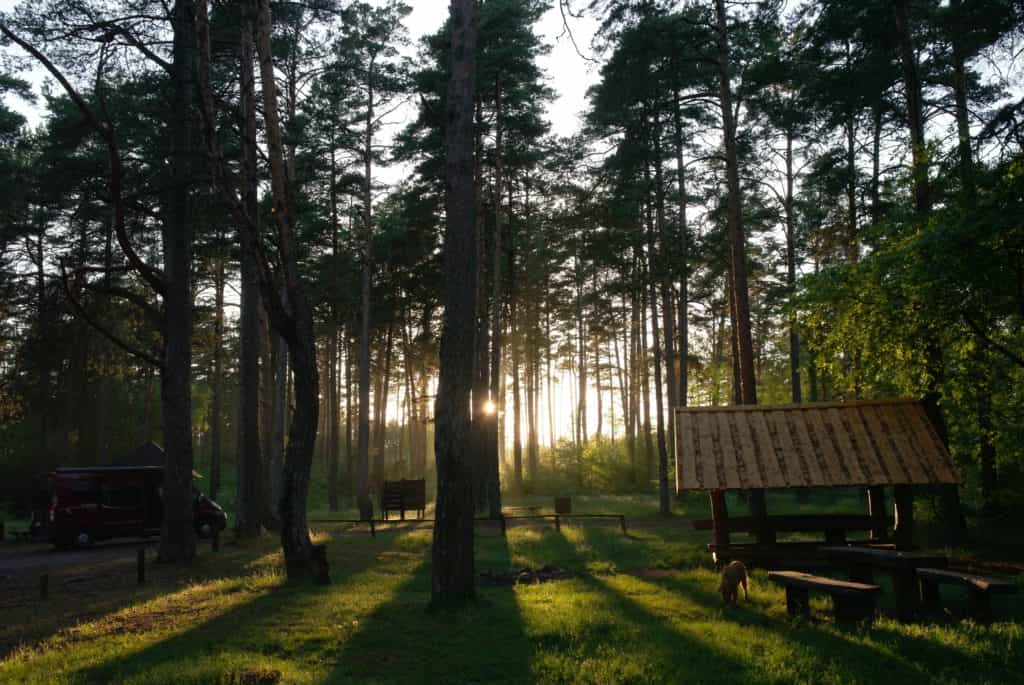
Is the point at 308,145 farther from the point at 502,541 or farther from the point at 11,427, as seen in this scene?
the point at 11,427

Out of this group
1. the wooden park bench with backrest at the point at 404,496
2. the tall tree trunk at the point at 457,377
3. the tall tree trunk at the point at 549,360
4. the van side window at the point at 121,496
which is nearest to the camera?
the tall tree trunk at the point at 457,377

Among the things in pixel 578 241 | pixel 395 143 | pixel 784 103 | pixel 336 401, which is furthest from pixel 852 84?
pixel 336 401

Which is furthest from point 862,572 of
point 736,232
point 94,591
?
point 94,591

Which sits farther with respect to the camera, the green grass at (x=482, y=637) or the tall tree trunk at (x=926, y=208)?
the tall tree trunk at (x=926, y=208)

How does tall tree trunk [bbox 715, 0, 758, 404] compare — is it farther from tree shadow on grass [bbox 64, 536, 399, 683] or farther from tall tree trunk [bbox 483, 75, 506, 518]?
tree shadow on grass [bbox 64, 536, 399, 683]

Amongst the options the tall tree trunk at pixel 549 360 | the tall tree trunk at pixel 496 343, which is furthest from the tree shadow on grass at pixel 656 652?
the tall tree trunk at pixel 549 360

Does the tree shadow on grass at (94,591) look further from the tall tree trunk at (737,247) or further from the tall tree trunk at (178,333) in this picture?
the tall tree trunk at (737,247)

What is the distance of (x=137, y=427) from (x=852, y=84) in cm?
4461

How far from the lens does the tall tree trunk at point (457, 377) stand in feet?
31.5

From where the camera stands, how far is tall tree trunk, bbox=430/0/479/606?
959 cm

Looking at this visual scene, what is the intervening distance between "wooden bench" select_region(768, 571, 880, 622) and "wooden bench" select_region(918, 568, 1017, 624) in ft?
3.27

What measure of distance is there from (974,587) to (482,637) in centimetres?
561

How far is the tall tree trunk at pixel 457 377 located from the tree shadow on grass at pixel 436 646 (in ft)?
1.75

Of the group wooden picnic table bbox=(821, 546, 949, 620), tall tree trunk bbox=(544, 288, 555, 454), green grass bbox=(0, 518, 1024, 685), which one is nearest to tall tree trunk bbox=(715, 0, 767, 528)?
green grass bbox=(0, 518, 1024, 685)
